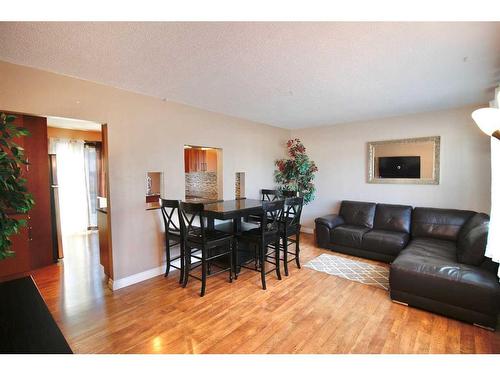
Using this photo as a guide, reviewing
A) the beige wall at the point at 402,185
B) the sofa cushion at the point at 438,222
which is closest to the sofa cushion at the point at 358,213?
the beige wall at the point at 402,185

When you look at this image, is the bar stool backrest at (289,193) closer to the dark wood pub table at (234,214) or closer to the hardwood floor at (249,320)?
the dark wood pub table at (234,214)

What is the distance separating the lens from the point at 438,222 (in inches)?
145

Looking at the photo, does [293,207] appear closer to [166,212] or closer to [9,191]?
[166,212]

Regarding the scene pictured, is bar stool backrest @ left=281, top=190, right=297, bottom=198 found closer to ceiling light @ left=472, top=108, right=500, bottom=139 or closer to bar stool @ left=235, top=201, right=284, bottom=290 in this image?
bar stool @ left=235, top=201, right=284, bottom=290

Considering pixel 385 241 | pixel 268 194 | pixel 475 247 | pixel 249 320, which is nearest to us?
pixel 249 320

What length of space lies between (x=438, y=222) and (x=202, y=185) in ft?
13.7

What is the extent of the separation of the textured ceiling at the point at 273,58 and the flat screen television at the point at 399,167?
3.75ft

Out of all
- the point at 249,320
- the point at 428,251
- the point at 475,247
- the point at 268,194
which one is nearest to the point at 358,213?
the point at 428,251

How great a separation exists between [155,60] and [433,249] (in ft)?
12.3

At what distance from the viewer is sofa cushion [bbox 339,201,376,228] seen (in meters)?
4.32

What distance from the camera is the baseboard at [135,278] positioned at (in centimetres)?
290

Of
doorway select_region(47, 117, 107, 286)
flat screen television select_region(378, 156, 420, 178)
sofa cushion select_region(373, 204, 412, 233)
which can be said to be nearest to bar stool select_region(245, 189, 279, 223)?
sofa cushion select_region(373, 204, 412, 233)

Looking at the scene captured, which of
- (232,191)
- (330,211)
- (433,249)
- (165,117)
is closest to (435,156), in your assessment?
(433,249)

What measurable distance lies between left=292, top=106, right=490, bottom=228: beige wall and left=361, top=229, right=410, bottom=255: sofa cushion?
896mm
